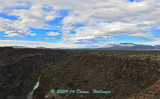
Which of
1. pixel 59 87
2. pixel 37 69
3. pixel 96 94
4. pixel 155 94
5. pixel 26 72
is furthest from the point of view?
pixel 37 69

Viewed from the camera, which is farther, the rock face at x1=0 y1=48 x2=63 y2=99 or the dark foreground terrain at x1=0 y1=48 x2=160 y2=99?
the rock face at x1=0 y1=48 x2=63 y2=99

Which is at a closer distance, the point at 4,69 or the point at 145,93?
the point at 145,93

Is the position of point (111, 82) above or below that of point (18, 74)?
above

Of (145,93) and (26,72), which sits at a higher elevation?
(145,93)

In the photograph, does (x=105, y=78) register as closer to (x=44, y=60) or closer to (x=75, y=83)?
(x=75, y=83)

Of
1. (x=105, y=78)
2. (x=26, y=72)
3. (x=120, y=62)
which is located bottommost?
(x=26, y=72)

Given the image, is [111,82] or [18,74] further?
[18,74]

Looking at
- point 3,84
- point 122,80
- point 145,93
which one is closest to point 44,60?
point 3,84

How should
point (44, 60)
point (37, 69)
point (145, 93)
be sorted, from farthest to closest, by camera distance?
1. point (44, 60)
2. point (37, 69)
3. point (145, 93)
